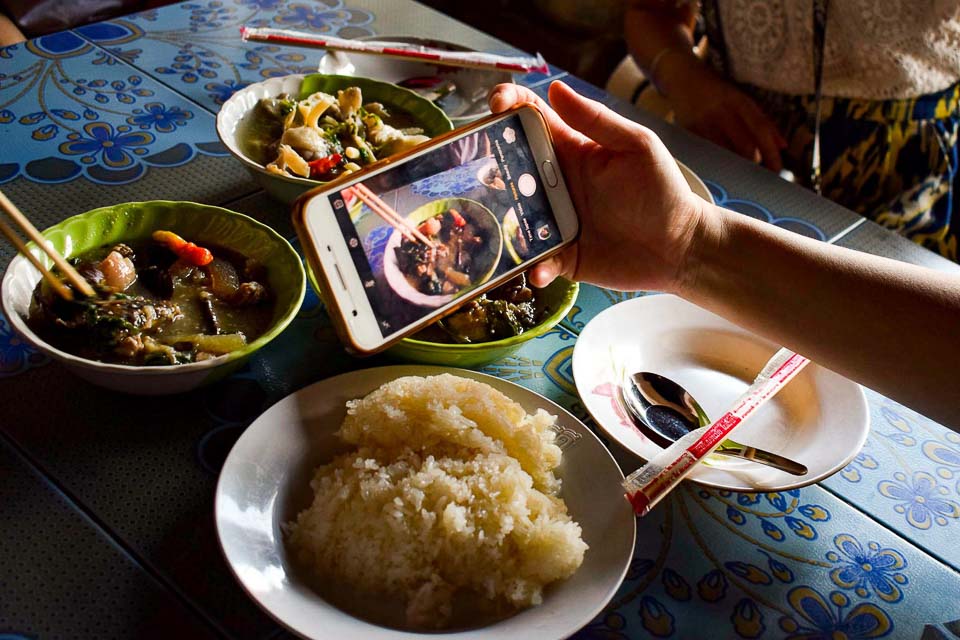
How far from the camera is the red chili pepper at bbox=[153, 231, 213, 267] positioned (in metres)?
0.91

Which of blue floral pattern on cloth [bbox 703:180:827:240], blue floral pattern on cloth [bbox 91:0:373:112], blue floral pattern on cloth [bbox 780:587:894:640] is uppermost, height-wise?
blue floral pattern on cloth [bbox 91:0:373:112]

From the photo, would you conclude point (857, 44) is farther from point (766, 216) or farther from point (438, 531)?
point (438, 531)

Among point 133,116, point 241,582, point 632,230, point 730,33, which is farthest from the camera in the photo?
point 730,33

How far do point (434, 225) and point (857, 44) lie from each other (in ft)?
4.00

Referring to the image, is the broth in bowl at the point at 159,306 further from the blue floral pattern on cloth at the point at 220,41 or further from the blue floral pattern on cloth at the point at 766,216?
the blue floral pattern on cloth at the point at 766,216

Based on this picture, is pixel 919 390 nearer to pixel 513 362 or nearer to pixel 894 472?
pixel 894 472

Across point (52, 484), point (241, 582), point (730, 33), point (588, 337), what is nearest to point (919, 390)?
point (588, 337)

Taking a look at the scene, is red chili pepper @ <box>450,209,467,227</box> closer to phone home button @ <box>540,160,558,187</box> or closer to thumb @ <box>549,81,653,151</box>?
phone home button @ <box>540,160,558,187</box>

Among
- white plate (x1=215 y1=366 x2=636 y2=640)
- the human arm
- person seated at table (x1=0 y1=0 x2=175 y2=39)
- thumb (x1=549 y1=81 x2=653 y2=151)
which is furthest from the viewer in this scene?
person seated at table (x1=0 y1=0 x2=175 y2=39)

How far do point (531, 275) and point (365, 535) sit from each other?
381 mm

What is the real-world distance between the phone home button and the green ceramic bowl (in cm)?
31

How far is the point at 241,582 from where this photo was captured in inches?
24.5

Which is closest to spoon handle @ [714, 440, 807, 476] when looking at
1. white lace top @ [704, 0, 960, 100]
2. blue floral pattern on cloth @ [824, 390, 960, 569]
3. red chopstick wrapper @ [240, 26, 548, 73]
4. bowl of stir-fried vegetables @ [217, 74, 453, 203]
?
blue floral pattern on cloth @ [824, 390, 960, 569]

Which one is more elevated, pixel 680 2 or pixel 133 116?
pixel 680 2
